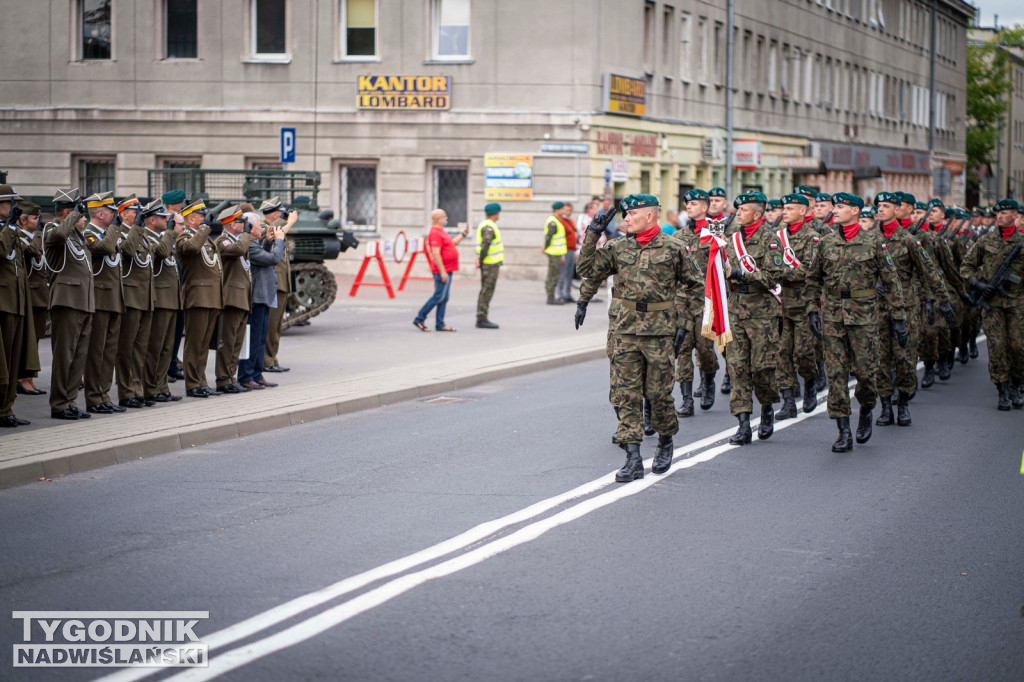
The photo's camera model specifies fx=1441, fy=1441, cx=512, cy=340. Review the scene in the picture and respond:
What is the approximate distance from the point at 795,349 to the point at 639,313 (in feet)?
11.5

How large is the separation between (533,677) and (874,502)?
14.2 ft

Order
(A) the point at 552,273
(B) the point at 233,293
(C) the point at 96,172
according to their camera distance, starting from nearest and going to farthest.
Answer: (B) the point at 233,293 < (A) the point at 552,273 < (C) the point at 96,172

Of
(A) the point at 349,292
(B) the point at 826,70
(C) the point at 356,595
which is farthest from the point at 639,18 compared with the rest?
(C) the point at 356,595

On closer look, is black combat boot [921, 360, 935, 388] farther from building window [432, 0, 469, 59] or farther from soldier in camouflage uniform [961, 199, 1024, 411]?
building window [432, 0, 469, 59]

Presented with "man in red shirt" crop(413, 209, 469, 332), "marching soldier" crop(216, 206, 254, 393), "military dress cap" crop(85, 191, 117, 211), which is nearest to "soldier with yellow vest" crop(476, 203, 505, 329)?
"man in red shirt" crop(413, 209, 469, 332)

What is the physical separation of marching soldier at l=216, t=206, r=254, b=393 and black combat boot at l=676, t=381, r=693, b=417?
4319mm

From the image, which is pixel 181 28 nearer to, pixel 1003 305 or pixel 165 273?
pixel 165 273

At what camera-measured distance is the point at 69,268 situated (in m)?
12.0

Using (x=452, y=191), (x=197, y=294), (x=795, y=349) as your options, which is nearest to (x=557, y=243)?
(x=452, y=191)

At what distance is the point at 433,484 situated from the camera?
977 cm

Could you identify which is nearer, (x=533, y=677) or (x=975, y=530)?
(x=533, y=677)

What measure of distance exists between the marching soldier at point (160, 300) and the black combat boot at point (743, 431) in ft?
17.3

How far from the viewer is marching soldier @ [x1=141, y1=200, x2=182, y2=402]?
1311cm

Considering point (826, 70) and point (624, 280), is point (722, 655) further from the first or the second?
point (826, 70)
